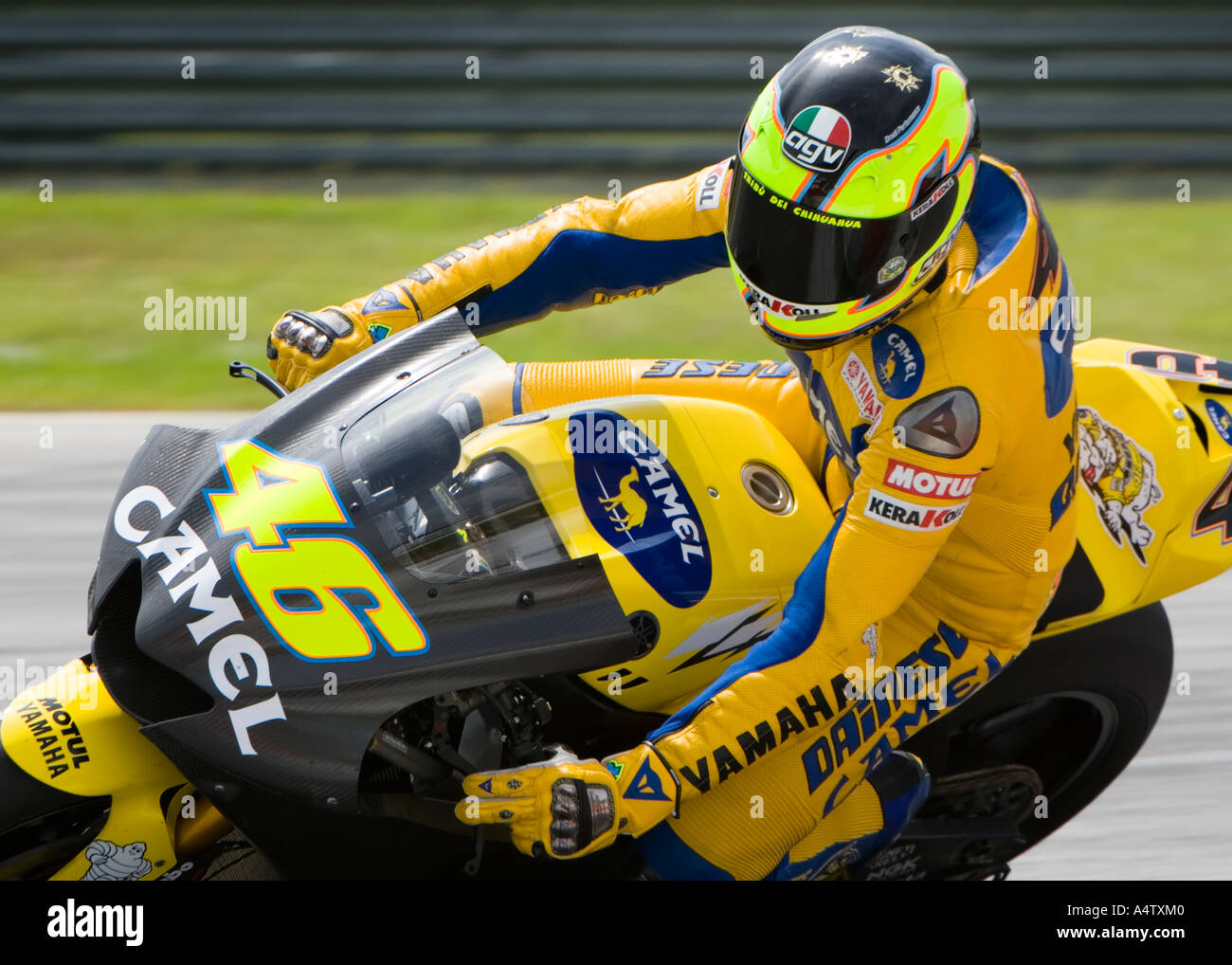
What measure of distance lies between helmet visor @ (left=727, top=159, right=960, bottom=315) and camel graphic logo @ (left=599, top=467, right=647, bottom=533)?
0.42m

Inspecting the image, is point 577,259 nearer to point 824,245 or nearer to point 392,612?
point 824,245

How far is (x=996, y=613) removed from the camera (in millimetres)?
2768

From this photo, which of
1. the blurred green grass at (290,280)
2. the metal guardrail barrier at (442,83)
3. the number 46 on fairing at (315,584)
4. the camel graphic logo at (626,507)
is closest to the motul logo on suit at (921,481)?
the camel graphic logo at (626,507)

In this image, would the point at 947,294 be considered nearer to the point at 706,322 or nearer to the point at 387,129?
the point at 706,322

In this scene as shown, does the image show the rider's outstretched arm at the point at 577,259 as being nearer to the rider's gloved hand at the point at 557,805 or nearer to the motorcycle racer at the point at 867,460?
the motorcycle racer at the point at 867,460

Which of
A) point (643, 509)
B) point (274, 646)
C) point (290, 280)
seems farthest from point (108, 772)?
point (290, 280)

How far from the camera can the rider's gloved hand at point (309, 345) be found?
2.90 m

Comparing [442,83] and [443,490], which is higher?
[442,83]

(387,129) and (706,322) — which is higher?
(387,129)

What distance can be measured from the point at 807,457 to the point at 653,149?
627 centimetres

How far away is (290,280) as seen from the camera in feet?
26.7

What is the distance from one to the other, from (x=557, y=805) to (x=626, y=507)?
0.55 m
